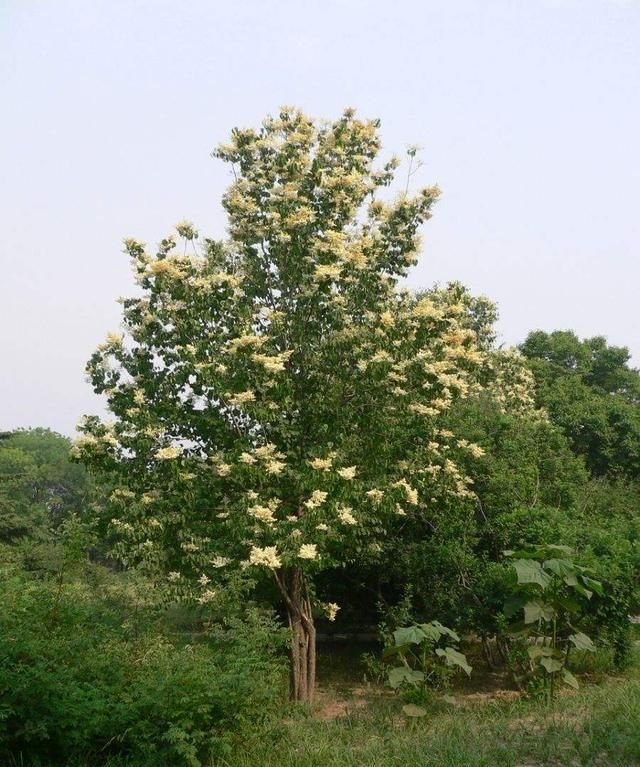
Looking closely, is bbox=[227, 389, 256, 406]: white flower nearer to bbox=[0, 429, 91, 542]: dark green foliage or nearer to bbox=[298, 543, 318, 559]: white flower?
bbox=[298, 543, 318, 559]: white flower

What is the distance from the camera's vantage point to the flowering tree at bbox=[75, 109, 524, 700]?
10.3 meters

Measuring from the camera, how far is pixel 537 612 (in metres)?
8.79

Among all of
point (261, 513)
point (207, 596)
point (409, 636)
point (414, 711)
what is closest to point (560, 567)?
point (409, 636)

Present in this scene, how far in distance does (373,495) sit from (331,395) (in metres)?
1.74

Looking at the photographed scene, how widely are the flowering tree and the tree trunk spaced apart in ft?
0.12

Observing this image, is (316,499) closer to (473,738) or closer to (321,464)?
(321,464)

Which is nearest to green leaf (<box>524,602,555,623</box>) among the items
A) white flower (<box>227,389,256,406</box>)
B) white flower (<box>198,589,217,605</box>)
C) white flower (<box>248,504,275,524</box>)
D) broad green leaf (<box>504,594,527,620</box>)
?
broad green leaf (<box>504,594,527,620</box>)

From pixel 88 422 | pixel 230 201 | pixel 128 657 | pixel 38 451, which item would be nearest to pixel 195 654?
pixel 128 657

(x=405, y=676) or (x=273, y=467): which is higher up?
(x=273, y=467)

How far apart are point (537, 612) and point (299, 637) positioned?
4.59 meters

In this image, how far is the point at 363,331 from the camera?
11328mm

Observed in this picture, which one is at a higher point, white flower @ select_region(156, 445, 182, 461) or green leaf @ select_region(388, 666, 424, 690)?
white flower @ select_region(156, 445, 182, 461)

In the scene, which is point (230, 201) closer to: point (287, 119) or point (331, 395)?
point (287, 119)

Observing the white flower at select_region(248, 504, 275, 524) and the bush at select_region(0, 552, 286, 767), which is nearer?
the bush at select_region(0, 552, 286, 767)
